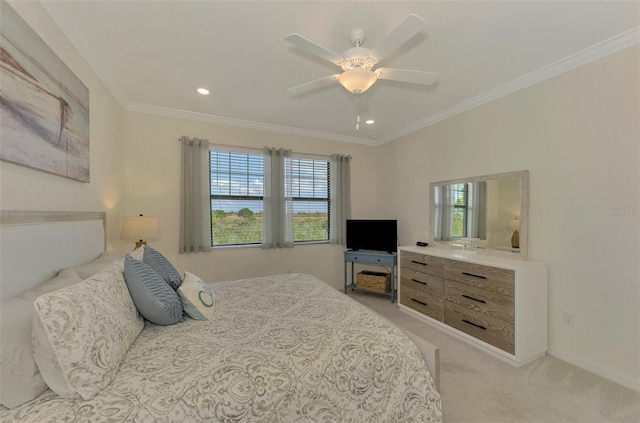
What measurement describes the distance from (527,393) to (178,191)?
157 inches

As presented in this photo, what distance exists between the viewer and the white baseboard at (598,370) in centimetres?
193

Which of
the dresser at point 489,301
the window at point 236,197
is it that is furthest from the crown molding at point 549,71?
the window at point 236,197

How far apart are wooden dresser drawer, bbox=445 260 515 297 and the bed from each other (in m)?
1.33

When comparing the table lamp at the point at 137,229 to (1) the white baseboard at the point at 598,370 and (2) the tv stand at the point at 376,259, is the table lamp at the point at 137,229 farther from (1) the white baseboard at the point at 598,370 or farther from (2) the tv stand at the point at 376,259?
(1) the white baseboard at the point at 598,370

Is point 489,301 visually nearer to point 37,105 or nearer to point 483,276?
point 483,276

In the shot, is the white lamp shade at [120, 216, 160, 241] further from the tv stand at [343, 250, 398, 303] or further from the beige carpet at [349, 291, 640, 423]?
the beige carpet at [349, 291, 640, 423]

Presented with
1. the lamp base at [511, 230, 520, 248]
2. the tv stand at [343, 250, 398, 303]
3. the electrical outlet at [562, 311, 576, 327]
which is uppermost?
the lamp base at [511, 230, 520, 248]

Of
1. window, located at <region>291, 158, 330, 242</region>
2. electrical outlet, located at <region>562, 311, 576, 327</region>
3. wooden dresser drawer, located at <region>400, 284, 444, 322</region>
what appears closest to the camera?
electrical outlet, located at <region>562, 311, 576, 327</region>

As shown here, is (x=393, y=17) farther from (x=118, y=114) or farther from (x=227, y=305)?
(x=118, y=114)

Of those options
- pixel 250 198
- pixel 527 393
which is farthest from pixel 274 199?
pixel 527 393

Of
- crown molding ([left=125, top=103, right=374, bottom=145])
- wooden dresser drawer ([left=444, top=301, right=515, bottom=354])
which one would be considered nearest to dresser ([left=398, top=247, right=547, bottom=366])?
wooden dresser drawer ([left=444, top=301, right=515, bottom=354])

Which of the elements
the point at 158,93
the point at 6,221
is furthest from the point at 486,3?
the point at 158,93

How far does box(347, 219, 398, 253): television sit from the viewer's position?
3.95 meters

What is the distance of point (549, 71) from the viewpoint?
92.7 inches
